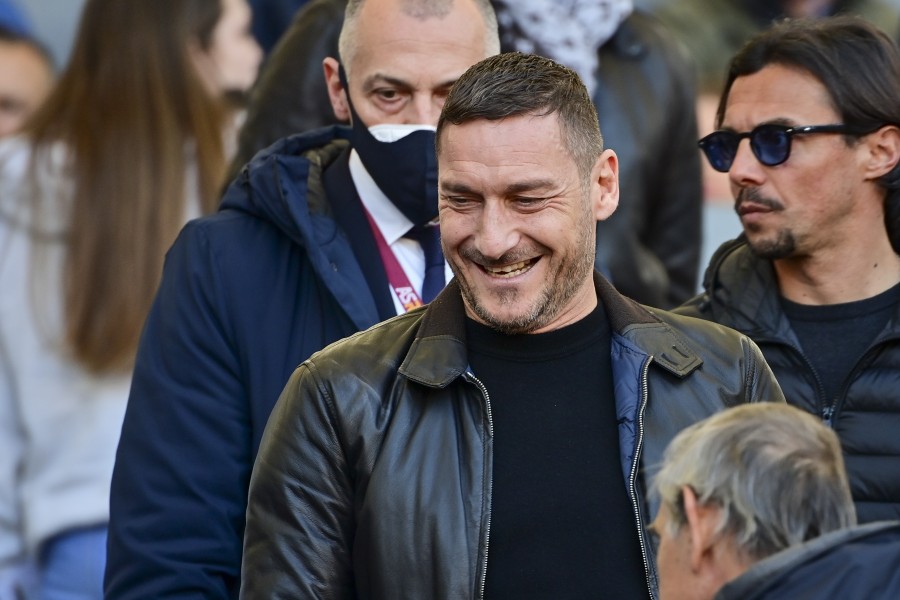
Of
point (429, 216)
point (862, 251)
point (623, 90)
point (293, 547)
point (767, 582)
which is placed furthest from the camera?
point (623, 90)

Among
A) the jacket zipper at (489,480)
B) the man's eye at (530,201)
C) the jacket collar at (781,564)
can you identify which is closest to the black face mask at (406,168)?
the man's eye at (530,201)

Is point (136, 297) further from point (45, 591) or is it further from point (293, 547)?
point (293, 547)

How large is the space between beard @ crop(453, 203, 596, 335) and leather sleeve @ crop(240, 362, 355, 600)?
1.06ft

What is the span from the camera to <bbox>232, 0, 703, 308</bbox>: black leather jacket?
5230 millimetres

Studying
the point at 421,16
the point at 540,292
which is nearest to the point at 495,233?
the point at 540,292

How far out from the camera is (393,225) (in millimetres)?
3709

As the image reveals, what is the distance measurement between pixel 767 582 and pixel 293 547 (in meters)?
1.01

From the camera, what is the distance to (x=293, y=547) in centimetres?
289

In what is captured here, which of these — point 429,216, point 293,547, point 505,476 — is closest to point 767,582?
point 505,476

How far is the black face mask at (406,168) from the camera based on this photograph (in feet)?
11.8

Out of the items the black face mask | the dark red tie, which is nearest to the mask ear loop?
the black face mask

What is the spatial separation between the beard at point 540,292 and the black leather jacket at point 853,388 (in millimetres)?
951

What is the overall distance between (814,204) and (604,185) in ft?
3.27

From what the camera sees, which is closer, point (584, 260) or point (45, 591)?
point (584, 260)
